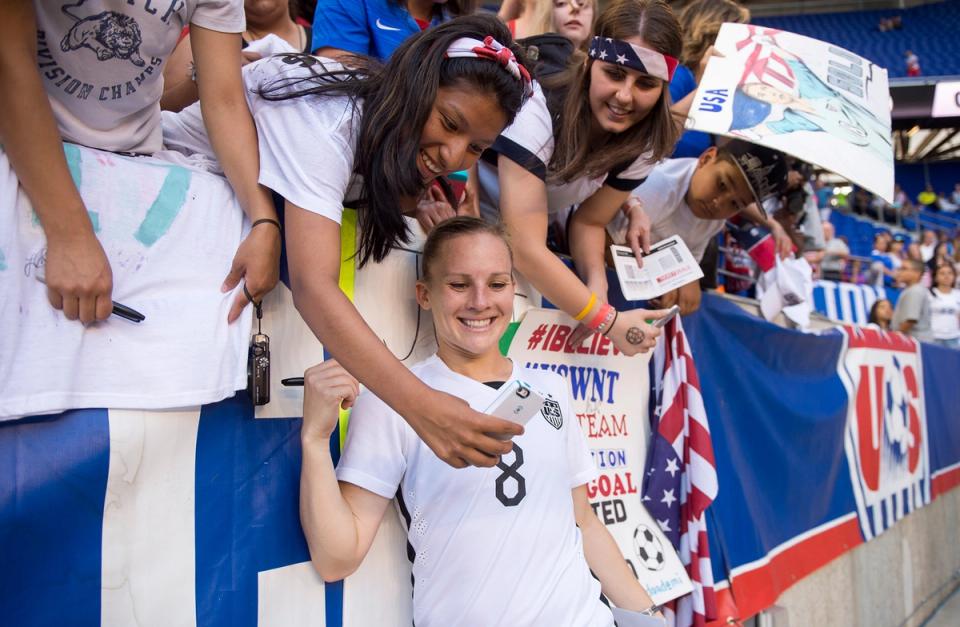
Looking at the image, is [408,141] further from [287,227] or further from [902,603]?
[902,603]

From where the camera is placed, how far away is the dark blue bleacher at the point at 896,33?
19.9 m

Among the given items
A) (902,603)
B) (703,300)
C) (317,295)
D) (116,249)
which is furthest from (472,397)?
(902,603)

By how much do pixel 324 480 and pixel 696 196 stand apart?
197 centimetres

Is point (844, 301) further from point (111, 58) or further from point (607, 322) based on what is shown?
point (111, 58)

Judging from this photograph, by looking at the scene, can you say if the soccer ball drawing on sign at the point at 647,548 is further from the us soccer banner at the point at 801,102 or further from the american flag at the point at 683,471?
the us soccer banner at the point at 801,102

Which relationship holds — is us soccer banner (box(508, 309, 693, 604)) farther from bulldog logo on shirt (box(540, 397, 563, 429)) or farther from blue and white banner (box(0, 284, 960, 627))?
blue and white banner (box(0, 284, 960, 627))

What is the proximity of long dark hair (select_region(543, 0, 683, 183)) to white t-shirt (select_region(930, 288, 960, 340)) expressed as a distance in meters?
8.03

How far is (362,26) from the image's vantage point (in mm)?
2535

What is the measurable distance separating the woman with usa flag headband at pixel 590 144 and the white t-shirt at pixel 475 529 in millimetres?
631

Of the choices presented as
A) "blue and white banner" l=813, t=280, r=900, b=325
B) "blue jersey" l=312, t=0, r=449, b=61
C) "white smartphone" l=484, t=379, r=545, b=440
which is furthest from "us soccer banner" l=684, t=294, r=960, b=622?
"white smartphone" l=484, t=379, r=545, b=440

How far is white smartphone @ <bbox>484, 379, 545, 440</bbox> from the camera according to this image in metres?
1.41

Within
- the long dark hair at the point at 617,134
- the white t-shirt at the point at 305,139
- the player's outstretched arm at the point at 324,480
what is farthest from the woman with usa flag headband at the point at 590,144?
the player's outstretched arm at the point at 324,480

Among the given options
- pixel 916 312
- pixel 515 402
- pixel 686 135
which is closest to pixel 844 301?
pixel 916 312

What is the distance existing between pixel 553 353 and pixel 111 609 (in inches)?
58.6
